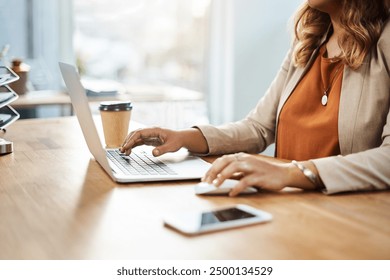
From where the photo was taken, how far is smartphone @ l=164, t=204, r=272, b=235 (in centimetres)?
90

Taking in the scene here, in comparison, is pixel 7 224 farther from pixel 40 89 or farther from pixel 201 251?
pixel 40 89

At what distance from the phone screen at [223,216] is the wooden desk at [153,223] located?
0.11 feet

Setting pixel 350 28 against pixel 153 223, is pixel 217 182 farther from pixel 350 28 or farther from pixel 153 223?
pixel 350 28

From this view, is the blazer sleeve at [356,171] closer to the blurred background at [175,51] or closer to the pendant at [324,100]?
the pendant at [324,100]

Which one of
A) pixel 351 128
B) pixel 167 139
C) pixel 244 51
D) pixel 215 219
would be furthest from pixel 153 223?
pixel 244 51

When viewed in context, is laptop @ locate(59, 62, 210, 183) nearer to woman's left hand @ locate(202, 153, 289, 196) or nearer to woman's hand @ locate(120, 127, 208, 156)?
woman's hand @ locate(120, 127, 208, 156)

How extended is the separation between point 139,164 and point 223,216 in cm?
48

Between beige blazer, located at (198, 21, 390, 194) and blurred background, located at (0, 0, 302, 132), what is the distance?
7.40 feet

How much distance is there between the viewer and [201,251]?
83 centimetres

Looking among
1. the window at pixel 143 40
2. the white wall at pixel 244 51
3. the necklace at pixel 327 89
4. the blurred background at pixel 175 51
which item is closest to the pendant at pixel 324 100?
the necklace at pixel 327 89

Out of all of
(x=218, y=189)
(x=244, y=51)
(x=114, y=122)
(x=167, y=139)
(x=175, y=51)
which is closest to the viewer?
(x=218, y=189)

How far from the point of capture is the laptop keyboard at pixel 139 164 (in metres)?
1.31

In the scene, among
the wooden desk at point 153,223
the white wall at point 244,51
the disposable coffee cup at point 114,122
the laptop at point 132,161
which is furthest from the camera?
the white wall at point 244,51

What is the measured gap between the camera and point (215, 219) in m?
0.94
